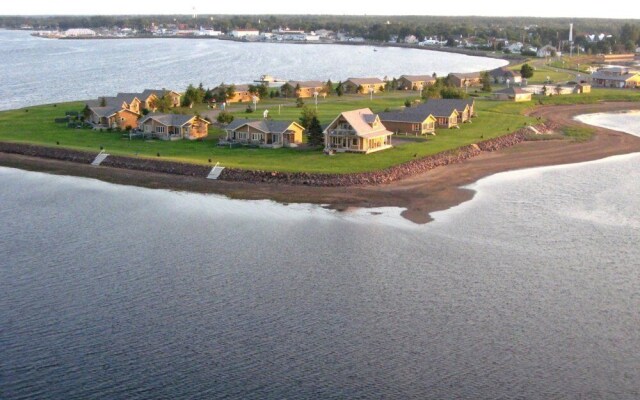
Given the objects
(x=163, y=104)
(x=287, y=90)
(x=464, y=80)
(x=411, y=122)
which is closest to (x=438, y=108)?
(x=411, y=122)

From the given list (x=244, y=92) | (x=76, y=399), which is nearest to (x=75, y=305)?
(x=76, y=399)

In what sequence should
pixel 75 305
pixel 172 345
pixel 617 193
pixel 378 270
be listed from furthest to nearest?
pixel 617 193, pixel 378 270, pixel 75 305, pixel 172 345

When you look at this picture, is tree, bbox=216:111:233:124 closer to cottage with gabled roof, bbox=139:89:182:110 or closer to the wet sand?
cottage with gabled roof, bbox=139:89:182:110

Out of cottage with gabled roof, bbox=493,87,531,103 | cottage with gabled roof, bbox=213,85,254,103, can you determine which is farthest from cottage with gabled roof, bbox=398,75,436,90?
cottage with gabled roof, bbox=213,85,254,103

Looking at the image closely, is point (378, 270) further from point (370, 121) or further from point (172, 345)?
point (370, 121)

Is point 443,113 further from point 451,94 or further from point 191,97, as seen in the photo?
point 191,97

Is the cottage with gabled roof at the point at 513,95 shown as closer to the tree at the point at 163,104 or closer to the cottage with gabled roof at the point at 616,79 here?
the cottage with gabled roof at the point at 616,79
